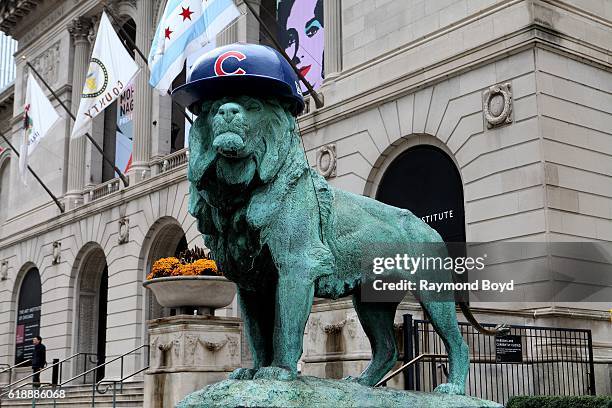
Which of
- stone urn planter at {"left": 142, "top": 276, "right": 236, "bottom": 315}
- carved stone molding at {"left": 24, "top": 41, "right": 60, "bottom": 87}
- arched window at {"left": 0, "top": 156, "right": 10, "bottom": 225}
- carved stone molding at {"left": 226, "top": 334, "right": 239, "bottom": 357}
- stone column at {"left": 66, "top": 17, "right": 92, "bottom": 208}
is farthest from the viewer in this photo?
arched window at {"left": 0, "top": 156, "right": 10, "bottom": 225}

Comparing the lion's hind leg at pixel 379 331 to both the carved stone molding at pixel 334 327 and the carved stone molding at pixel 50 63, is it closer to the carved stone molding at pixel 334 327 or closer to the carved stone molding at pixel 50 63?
the carved stone molding at pixel 334 327

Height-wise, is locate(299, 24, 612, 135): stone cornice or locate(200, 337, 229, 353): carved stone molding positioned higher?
locate(299, 24, 612, 135): stone cornice

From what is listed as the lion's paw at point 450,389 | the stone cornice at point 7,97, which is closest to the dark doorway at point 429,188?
the lion's paw at point 450,389

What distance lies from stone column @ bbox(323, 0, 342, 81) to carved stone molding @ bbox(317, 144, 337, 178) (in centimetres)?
236

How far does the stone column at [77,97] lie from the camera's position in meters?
37.6

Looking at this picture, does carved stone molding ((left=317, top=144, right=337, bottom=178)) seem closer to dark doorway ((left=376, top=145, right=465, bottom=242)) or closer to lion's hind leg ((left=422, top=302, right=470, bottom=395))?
dark doorway ((left=376, top=145, right=465, bottom=242))

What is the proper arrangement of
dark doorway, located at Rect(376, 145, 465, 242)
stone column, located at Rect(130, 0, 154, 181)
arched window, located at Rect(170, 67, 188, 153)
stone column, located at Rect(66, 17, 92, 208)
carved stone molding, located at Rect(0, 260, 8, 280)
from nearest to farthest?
dark doorway, located at Rect(376, 145, 465, 242) → stone column, located at Rect(130, 0, 154, 181) → arched window, located at Rect(170, 67, 188, 153) → stone column, located at Rect(66, 17, 92, 208) → carved stone molding, located at Rect(0, 260, 8, 280)

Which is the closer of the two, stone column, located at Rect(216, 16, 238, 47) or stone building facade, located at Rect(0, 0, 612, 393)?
stone building facade, located at Rect(0, 0, 612, 393)

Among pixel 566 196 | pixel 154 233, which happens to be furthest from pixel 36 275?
pixel 566 196

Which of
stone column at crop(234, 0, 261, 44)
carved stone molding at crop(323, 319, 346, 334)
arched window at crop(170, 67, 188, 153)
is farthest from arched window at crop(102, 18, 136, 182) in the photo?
carved stone molding at crop(323, 319, 346, 334)

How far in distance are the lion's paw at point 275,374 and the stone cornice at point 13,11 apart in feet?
135

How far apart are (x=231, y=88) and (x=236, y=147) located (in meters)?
0.46

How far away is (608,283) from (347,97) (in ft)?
29.7

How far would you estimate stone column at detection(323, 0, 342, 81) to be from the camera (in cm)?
2480
